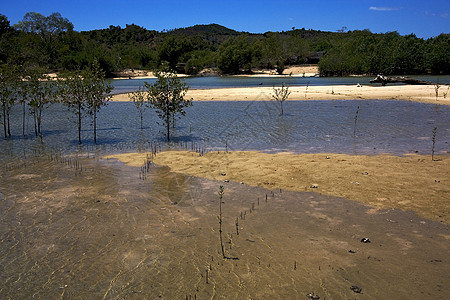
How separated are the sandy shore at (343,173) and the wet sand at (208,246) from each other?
558 mm

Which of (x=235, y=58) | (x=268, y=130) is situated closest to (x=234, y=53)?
(x=235, y=58)

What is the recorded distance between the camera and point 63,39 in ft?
365

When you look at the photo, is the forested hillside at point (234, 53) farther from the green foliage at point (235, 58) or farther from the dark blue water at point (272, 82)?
the dark blue water at point (272, 82)

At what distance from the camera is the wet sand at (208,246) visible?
5.41m

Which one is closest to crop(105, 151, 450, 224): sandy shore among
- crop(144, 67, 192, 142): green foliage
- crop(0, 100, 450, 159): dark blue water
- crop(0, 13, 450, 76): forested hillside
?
crop(0, 100, 450, 159): dark blue water

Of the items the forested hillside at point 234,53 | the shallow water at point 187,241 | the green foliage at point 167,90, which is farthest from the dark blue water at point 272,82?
the shallow water at point 187,241

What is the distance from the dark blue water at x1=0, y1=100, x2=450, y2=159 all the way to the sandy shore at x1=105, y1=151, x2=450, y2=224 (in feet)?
5.55

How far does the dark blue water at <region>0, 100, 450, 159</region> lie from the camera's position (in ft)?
50.9

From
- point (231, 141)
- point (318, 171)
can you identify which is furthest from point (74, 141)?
point (318, 171)

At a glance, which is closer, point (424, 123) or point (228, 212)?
point (228, 212)

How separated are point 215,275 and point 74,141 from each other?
1414 cm

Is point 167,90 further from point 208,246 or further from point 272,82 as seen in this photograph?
point 272,82

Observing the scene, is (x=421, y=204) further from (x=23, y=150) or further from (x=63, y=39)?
(x=63, y=39)

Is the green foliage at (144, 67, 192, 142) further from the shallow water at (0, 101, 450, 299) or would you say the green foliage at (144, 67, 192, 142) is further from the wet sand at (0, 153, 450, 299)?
the wet sand at (0, 153, 450, 299)
